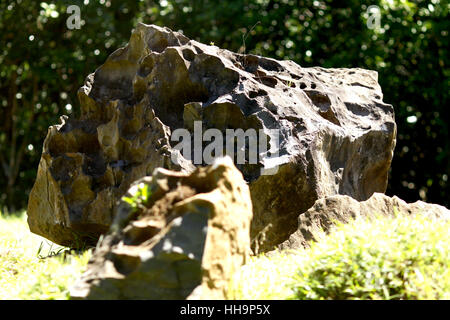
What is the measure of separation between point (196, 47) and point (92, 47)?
5.45 meters

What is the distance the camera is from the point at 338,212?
5.62 m

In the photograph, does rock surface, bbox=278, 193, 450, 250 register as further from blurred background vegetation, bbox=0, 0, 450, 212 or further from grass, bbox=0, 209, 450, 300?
blurred background vegetation, bbox=0, 0, 450, 212

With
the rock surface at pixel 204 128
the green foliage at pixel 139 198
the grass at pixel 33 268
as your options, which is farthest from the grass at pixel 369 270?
the rock surface at pixel 204 128

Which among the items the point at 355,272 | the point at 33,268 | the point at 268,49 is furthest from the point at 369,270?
the point at 268,49

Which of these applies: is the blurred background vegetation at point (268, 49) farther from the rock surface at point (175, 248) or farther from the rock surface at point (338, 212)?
the rock surface at point (175, 248)

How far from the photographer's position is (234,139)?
19.5ft

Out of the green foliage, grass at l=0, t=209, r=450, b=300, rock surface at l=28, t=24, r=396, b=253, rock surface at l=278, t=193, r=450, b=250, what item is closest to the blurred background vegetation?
rock surface at l=28, t=24, r=396, b=253

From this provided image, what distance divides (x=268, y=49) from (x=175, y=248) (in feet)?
24.1

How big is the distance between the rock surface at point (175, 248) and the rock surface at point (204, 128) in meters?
1.53

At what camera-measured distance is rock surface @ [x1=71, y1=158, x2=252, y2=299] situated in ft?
13.4

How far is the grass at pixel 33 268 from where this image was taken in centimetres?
443

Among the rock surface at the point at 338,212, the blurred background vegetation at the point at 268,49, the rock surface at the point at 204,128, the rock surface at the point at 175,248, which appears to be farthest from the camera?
the blurred background vegetation at the point at 268,49

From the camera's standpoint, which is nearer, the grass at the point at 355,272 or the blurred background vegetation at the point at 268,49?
the grass at the point at 355,272

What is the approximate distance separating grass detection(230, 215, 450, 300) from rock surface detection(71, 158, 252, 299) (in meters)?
0.24
